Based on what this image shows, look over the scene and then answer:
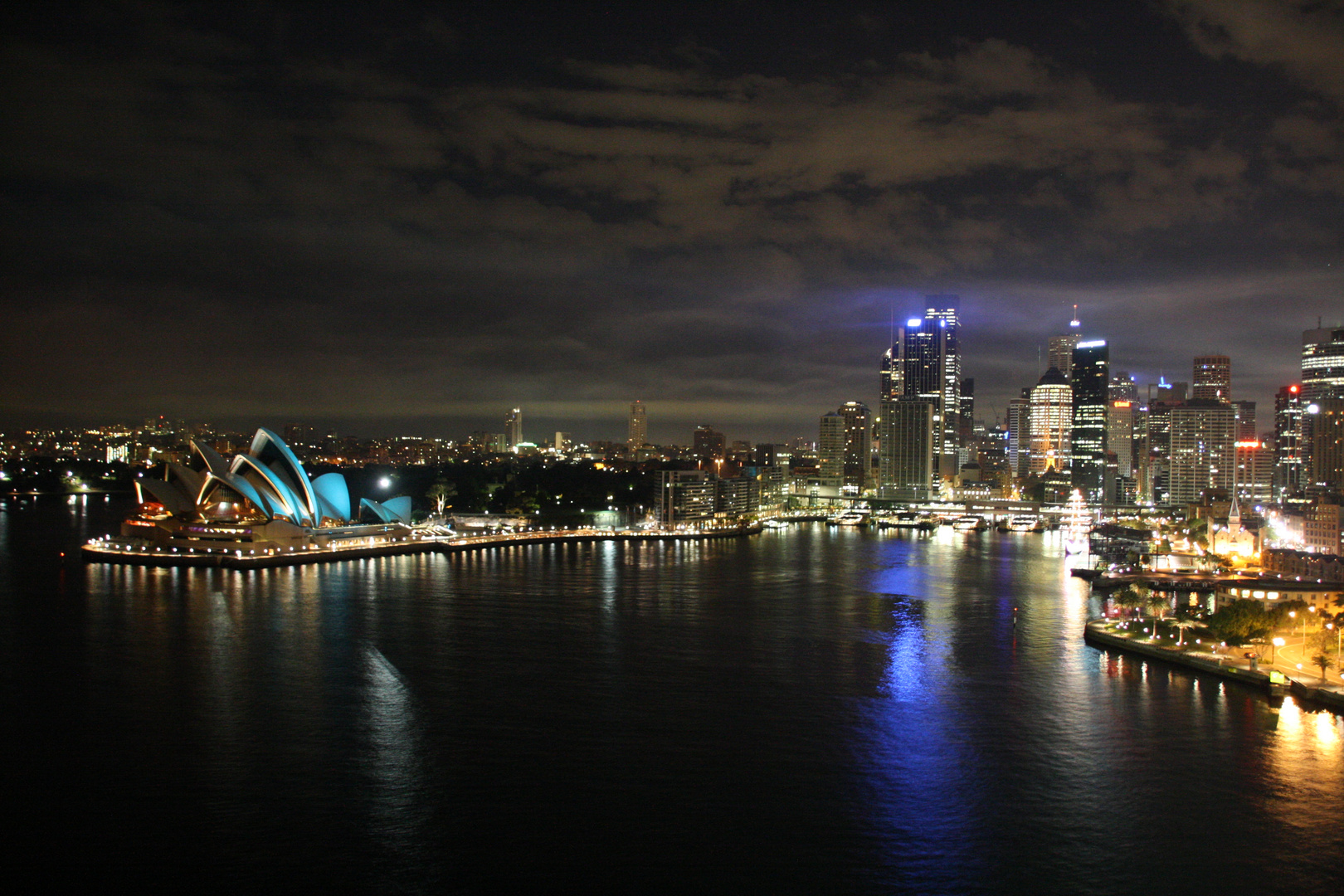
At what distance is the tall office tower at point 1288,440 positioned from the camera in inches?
1581

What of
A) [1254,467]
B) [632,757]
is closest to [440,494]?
[632,757]

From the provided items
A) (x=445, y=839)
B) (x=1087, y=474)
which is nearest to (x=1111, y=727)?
(x=445, y=839)

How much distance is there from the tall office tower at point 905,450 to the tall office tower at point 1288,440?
51.8 ft

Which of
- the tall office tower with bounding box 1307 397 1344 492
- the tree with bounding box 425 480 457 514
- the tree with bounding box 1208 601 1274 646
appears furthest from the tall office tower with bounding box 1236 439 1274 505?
the tree with bounding box 1208 601 1274 646

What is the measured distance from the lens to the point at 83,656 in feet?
32.5

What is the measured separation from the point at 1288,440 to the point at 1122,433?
12278 millimetres

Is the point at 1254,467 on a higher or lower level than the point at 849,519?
higher

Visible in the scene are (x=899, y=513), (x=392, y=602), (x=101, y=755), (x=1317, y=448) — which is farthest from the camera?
(x=899, y=513)

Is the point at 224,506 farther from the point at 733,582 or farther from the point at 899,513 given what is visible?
the point at 899,513

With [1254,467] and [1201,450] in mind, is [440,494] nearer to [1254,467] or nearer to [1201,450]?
[1201,450]

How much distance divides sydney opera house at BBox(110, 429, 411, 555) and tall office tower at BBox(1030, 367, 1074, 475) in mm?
53904

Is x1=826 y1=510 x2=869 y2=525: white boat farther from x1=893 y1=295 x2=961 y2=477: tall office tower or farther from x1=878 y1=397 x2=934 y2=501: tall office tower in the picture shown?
x1=893 y1=295 x2=961 y2=477: tall office tower

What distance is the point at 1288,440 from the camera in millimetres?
43281

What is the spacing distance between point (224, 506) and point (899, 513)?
28.3m
